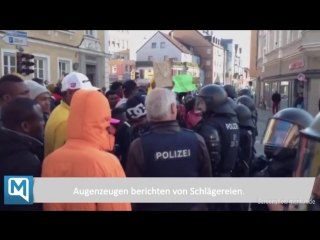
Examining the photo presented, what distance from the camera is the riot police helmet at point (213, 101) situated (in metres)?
2.72

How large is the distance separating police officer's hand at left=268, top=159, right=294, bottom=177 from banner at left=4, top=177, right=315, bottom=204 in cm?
7

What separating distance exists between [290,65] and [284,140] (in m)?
1.99

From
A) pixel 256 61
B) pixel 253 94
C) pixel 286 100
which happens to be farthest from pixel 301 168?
pixel 253 94

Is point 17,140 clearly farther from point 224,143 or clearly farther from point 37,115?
point 224,143

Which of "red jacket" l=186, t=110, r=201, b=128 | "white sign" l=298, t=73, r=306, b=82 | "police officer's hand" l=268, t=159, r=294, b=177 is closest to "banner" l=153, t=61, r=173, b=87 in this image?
"red jacket" l=186, t=110, r=201, b=128

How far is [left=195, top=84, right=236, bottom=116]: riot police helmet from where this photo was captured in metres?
2.72

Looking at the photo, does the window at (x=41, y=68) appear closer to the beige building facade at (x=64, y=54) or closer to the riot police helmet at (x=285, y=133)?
the beige building facade at (x=64, y=54)

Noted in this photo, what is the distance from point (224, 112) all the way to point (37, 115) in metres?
1.35

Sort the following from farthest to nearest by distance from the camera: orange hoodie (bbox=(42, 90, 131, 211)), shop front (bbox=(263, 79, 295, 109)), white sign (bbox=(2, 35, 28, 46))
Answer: shop front (bbox=(263, 79, 295, 109)) → white sign (bbox=(2, 35, 28, 46)) → orange hoodie (bbox=(42, 90, 131, 211))

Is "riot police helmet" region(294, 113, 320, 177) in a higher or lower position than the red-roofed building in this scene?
lower

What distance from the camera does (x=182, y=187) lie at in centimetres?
214

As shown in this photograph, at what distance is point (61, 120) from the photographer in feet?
7.15

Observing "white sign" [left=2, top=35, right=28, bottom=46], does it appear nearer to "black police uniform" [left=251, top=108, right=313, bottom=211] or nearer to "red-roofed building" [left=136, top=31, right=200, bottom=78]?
"red-roofed building" [left=136, top=31, right=200, bottom=78]
